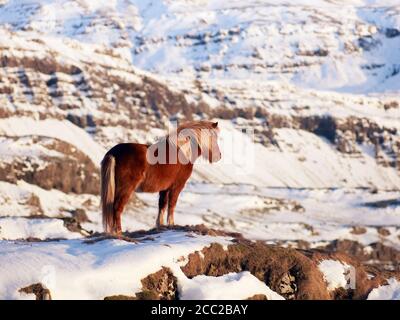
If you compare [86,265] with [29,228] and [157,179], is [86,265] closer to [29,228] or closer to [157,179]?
[157,179]

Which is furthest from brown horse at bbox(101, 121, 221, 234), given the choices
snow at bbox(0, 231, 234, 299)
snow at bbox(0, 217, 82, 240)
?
snow at bbox(0, 217, 82, 240)

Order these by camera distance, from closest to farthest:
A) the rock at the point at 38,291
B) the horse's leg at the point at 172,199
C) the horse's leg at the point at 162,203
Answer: the rock at the point at 38,291 < the horse's leg at the point at 172,199 < the horse's leg at the point at 162,203

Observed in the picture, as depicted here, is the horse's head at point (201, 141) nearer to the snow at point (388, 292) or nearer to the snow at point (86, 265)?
the snow at point (86, 265)

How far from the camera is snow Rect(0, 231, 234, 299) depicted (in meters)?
27.9

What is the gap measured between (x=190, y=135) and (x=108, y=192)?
12.3ft

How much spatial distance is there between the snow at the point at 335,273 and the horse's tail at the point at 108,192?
6828 millimetres

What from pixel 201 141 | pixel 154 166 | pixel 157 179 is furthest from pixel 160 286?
pixel 201 141

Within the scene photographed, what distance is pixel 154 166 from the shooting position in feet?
113

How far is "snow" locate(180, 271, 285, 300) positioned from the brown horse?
4550mm

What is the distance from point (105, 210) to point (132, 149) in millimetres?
2207

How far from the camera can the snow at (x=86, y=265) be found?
91.4 feet

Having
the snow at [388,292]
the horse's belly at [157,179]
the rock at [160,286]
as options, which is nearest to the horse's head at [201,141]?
the horse's belly at [157,179]

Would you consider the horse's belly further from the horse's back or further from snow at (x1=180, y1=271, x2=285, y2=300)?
snow at (x1=180, y1=271, x2=285, y2=300)
